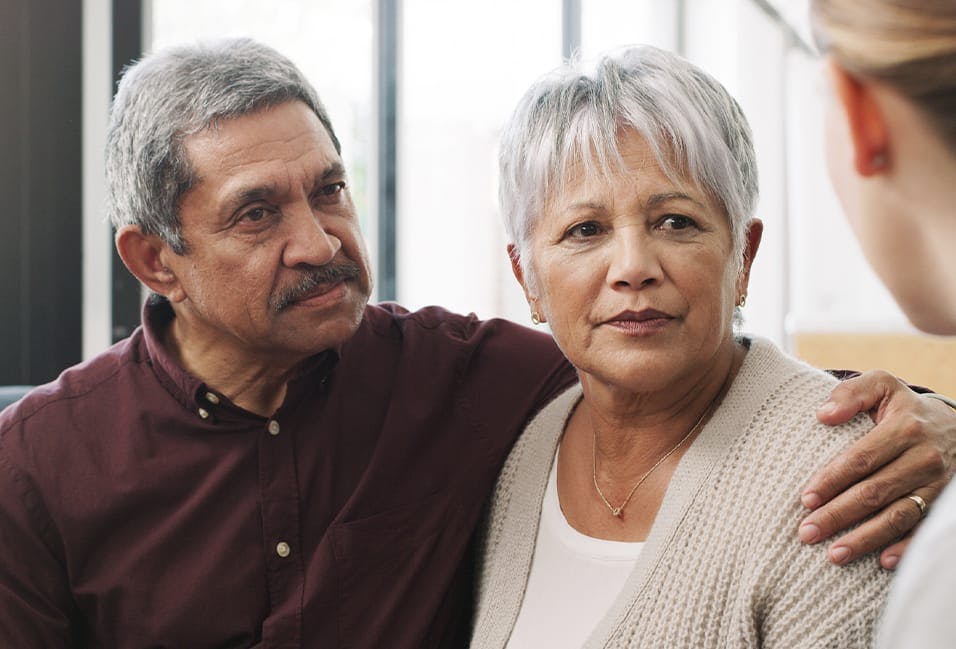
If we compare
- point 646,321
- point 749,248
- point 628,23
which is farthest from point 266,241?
point 628,23

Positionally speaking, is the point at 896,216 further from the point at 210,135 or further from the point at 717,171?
the point at 210,135

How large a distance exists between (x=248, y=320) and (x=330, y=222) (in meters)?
0.21

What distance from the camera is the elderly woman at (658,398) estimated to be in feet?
3.86

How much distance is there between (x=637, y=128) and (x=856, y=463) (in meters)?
0.52

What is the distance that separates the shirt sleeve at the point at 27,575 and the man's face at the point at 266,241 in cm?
39

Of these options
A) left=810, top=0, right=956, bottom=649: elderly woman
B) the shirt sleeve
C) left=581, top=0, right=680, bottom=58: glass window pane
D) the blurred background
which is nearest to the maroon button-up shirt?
the shirt sleeve

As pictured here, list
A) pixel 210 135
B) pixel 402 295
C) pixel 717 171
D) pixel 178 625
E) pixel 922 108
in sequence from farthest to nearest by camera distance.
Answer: pixel 402 295 < pixel 210 135 < pixel 178 625 < pixel 717 171 < pixel 922 108

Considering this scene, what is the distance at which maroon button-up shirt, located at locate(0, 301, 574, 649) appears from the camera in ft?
4.70

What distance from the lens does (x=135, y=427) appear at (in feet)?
4.94

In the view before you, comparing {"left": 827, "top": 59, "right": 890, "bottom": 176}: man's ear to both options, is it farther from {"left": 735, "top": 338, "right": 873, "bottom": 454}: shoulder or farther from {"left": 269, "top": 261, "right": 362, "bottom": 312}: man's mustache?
{"left": 269, "top": 261, "right": 362, "bottom": 312}: man's mustache

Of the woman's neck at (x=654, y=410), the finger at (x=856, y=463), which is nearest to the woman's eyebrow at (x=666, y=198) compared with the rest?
the woman's neck at (x=654, y=410)

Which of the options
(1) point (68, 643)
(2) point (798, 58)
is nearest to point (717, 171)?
(1) point (68, 643)

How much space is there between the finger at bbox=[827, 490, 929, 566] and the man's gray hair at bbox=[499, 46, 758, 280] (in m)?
0.41

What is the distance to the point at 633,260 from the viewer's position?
1.27 m
